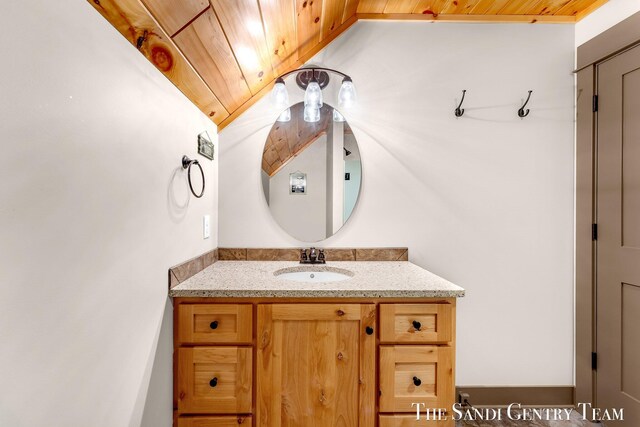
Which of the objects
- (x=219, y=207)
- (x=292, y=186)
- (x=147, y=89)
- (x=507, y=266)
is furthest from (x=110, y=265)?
(x=507, y=266)

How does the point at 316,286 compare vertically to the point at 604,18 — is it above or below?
below

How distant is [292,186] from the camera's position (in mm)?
1942

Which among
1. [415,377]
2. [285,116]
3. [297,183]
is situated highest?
[285,116]

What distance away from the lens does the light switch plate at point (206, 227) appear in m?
1.66

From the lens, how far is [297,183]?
1.94m

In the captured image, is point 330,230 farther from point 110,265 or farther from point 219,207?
point 110,265

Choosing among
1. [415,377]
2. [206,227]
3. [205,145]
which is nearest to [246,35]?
[205,145]

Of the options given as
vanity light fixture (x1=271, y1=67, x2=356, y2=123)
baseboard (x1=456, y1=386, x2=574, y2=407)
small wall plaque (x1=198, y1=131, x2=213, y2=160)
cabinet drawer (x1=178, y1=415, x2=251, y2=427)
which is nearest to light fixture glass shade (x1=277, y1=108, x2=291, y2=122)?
vanity light fixture (x1=271, y1=67, x2=356, y2=123)

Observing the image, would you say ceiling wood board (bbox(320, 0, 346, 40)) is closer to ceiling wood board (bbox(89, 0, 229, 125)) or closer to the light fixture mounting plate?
the light fixture mounting plate

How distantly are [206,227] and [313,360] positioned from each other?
0.88 m

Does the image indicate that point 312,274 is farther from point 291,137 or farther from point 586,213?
point 586,213

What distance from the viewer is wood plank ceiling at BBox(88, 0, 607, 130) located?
99 centimetres

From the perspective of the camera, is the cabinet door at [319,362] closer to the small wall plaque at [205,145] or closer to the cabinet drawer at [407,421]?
the cabinet drawer at [407,421]

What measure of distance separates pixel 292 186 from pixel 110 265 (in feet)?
3.87
